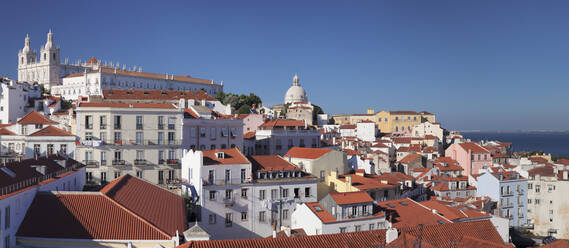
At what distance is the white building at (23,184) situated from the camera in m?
19.7

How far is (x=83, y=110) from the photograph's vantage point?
4322cm

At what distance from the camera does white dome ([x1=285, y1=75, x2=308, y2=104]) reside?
15588 cm

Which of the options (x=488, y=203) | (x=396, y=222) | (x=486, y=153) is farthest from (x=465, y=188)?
(x=396, y=222)

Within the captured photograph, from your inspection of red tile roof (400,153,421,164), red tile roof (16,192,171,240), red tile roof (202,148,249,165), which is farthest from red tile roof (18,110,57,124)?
red tile roof (400,153,421,164)

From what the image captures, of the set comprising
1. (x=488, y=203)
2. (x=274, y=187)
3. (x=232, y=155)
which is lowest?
(x=488, y=203)

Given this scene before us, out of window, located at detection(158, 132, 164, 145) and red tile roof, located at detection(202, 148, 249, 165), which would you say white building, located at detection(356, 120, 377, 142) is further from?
red tile roof, located at detection(202, 148, 249, 165)

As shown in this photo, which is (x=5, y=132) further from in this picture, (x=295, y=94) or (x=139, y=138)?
(x=295, y=94)

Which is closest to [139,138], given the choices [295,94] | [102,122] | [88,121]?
[102,122]

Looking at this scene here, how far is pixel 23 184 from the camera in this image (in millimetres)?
22672

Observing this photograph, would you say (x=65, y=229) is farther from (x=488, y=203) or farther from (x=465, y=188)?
(x=465, y=188)

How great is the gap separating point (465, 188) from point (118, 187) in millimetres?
43611

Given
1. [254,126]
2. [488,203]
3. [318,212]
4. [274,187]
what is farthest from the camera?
[254,126]

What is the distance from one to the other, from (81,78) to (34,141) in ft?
284

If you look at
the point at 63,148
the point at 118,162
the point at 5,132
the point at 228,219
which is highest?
the point at 5,132
